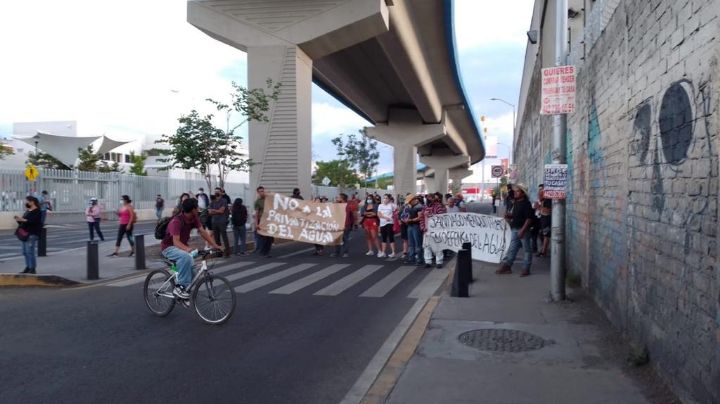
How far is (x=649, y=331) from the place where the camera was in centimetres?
576

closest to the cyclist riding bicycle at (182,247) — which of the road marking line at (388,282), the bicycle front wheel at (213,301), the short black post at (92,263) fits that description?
the bicycle front wheel at (213,301)

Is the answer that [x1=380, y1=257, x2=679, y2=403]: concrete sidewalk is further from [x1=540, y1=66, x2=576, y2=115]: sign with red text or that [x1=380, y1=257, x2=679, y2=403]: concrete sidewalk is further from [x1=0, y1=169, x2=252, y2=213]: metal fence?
[x1=0, y1=169, x2=252, y2=213]: metal fence

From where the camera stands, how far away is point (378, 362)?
634 cm

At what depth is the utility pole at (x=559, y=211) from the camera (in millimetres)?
9219

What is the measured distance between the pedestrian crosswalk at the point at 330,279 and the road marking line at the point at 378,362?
7.19ft

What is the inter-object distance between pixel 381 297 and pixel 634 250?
16.0ft

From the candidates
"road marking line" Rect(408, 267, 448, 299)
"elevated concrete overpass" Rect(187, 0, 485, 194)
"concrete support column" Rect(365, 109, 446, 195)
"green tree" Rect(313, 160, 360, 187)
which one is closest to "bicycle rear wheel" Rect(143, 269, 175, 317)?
"road marking line" Rect(408, 267, 448, 299)

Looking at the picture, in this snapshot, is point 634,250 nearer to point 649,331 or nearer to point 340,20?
point 649,331

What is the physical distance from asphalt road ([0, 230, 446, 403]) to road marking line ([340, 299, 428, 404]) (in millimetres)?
96

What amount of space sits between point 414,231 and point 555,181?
614 centimetres

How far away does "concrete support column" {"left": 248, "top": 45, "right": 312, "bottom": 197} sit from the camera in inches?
958

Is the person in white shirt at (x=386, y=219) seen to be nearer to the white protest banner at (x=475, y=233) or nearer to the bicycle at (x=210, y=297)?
the white protest banner at (x=475, y=233)

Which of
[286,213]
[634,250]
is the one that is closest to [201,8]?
[286,213]

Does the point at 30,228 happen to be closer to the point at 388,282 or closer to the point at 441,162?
the point at 388,282
